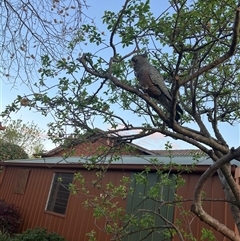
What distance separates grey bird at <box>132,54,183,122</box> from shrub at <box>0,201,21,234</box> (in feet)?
22.5

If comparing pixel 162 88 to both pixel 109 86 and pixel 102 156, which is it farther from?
pixel 102 156

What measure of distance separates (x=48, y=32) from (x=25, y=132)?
1707cm

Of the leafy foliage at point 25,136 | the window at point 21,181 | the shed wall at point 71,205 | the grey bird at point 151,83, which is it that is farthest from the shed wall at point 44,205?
the leafy foliage at point 25,136

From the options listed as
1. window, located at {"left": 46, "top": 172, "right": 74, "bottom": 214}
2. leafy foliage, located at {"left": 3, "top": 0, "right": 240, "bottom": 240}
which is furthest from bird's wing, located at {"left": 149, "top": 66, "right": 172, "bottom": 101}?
window, located at {"left": 46, "top": 172, "right": 74, "bottom": 214}

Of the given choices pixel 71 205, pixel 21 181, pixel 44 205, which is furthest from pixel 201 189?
pixel 21 181

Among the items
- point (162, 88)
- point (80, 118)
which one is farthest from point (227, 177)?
point (80, 118)

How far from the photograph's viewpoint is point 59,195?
821 cm

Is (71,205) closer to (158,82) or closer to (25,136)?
(158,82)

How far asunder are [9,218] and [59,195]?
180 cm

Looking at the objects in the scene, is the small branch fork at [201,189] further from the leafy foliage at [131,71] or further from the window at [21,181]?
the window at [21,181]

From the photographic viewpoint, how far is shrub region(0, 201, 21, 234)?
798cm

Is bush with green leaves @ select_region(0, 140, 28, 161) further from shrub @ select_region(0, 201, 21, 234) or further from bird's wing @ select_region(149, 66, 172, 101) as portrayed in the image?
bird's wing @ select_region(149, 66, 172, 101)

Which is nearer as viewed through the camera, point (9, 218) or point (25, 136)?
point (9, 218)

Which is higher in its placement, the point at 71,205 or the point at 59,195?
the point at 59,195
